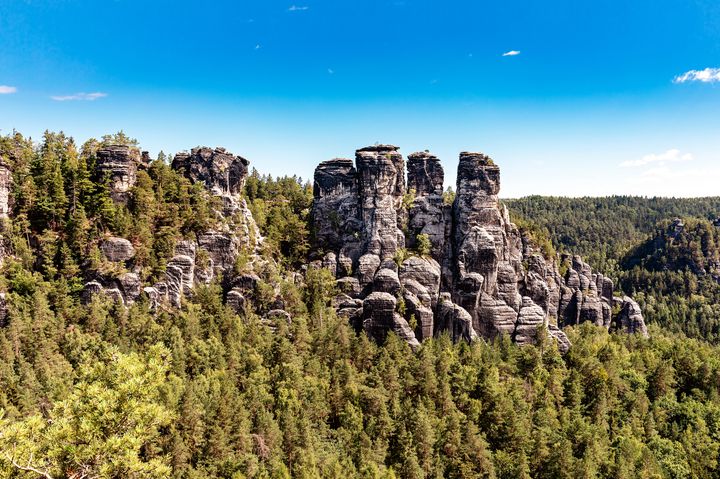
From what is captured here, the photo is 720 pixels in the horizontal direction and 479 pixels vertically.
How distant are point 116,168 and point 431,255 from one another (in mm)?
48945

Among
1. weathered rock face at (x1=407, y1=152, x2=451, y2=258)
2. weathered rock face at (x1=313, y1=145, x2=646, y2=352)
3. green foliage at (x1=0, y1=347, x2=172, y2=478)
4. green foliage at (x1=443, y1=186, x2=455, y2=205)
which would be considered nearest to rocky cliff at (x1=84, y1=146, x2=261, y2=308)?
weathered rock face at (x1=313, y1=145, x2=646, y2=352)

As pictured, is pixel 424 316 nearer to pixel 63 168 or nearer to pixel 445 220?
pixel 445 220

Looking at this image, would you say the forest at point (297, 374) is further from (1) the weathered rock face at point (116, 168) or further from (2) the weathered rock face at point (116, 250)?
(1) the weathered rock face at point (116, 168)

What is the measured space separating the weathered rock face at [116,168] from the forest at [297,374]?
6.23 ft

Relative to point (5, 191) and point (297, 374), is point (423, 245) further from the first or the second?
point (5, 191)

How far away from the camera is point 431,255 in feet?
250

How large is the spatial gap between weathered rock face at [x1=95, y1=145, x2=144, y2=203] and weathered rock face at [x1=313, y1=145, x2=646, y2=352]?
29.0 meters

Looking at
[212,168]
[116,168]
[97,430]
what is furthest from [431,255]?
[97,430]

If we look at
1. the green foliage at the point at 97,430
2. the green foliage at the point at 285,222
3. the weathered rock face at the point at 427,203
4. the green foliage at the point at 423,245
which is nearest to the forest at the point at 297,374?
the green foliage at the point at 285,222

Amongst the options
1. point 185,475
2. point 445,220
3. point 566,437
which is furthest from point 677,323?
point 185,475

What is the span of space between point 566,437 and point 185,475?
121ft

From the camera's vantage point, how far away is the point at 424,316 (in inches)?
2633

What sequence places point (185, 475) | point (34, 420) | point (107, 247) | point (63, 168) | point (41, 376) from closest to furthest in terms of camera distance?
point (34, 420), point (185, 475), point (41, 376), point (107, 247), point (63, 168)

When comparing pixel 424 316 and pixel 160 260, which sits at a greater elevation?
pixel 160 260
